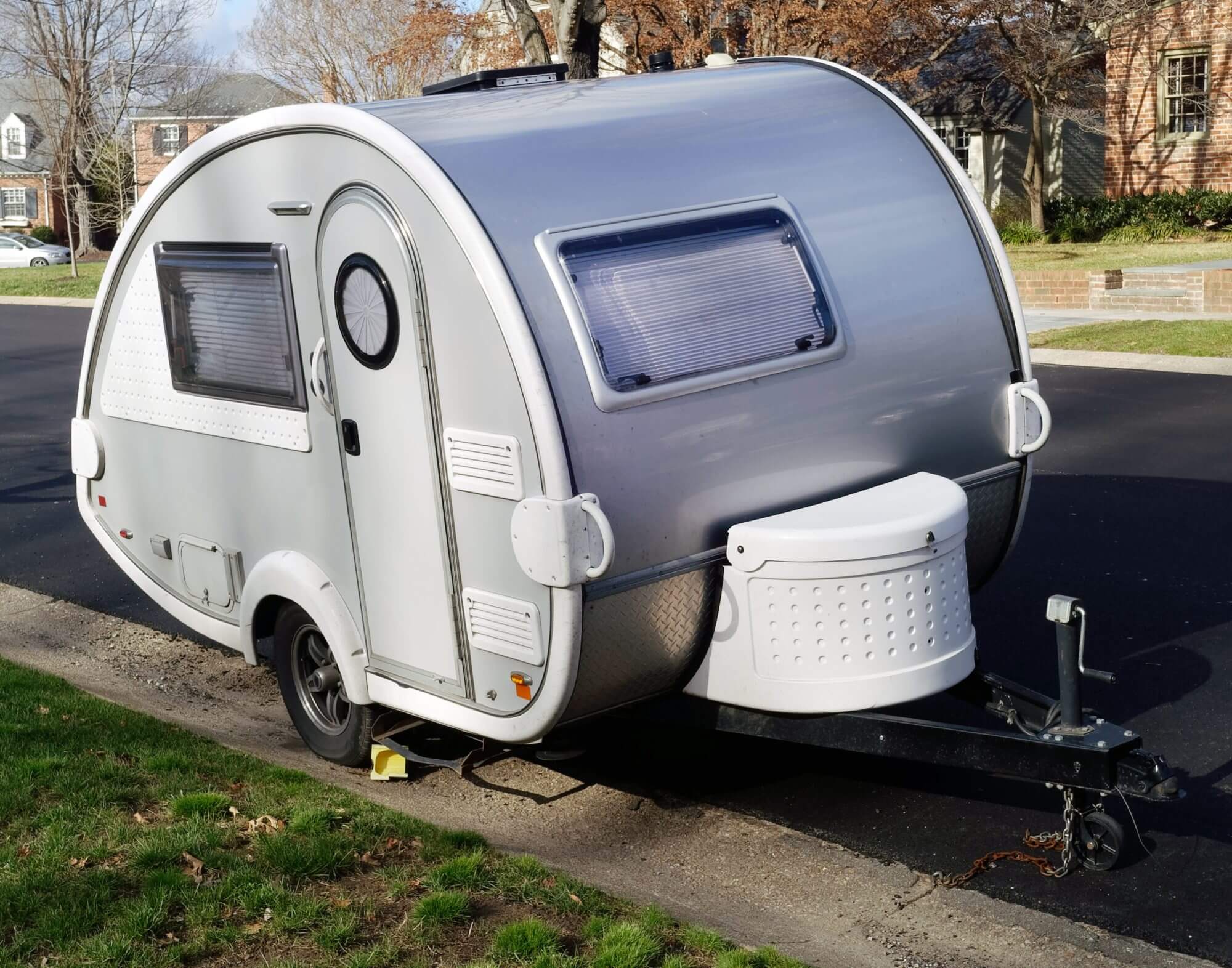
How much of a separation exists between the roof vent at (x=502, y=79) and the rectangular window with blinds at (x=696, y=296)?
1.23m

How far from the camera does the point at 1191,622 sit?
7289 mm

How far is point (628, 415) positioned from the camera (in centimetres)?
457

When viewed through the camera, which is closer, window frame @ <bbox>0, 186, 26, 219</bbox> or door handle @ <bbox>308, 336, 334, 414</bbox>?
door handle @ <bbox>308, 336, 334, 414</bbox>

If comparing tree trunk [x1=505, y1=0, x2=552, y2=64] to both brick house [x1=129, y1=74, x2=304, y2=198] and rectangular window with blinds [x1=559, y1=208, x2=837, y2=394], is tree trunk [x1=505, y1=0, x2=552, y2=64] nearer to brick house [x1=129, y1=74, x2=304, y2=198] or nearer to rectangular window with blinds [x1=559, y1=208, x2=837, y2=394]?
rectangular window with blinds [x1=559, y1=208, x2=837, y2=394]

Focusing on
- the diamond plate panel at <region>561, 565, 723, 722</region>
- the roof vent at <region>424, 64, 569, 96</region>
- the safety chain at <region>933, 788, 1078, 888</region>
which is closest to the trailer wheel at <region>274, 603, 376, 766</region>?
the diamond plate panel at <region>561, 565, 723, 722</region>

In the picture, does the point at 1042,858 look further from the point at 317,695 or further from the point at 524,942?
the point at 317,695

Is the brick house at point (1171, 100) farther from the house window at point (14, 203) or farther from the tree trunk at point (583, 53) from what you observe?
the house window at point (14, 203)

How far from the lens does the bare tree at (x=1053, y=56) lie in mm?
29969

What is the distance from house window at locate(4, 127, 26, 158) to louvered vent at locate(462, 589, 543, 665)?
205ft

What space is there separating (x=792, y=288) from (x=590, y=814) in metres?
2.10

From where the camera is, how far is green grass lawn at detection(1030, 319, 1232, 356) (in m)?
16.7

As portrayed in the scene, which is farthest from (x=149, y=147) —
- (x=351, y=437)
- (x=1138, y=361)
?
(x=351, y=437)

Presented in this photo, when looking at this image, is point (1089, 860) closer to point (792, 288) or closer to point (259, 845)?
point (792, 288)

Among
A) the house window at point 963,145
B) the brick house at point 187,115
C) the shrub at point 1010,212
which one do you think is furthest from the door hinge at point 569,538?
the brick house at point 187,115
